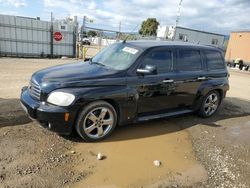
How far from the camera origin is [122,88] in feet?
15.0

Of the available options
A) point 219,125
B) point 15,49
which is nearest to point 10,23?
point 15,49

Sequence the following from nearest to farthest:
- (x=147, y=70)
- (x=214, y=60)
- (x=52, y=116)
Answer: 1. (x=52, y=116)
2. (x=147, y=70)
3. (x=214, y=60)

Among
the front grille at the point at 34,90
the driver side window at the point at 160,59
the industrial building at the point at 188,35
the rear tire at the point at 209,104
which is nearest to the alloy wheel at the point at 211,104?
the rear tire at the point at 209,104

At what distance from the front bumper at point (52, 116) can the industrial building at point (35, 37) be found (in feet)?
44.7

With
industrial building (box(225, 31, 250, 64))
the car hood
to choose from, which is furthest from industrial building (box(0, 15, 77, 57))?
industrial building (box(225, 31, 250, 64))

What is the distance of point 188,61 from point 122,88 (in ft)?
6.38

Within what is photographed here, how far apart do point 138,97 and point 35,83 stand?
72.9 inches

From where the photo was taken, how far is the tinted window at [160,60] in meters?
5.00

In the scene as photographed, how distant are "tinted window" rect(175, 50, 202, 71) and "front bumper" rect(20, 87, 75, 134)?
259cm

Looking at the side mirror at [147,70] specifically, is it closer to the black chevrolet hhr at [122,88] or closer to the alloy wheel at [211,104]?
the black chevrolet hhr at [122,88]

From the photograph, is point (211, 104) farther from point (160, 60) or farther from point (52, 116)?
point (52, 116)

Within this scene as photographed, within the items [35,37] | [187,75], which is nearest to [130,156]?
[187,75]

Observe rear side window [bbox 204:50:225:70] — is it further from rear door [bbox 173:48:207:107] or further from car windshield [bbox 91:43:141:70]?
car windshield [bbox 91:43:141:70]

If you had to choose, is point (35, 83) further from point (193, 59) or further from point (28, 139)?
point (193, 59)
